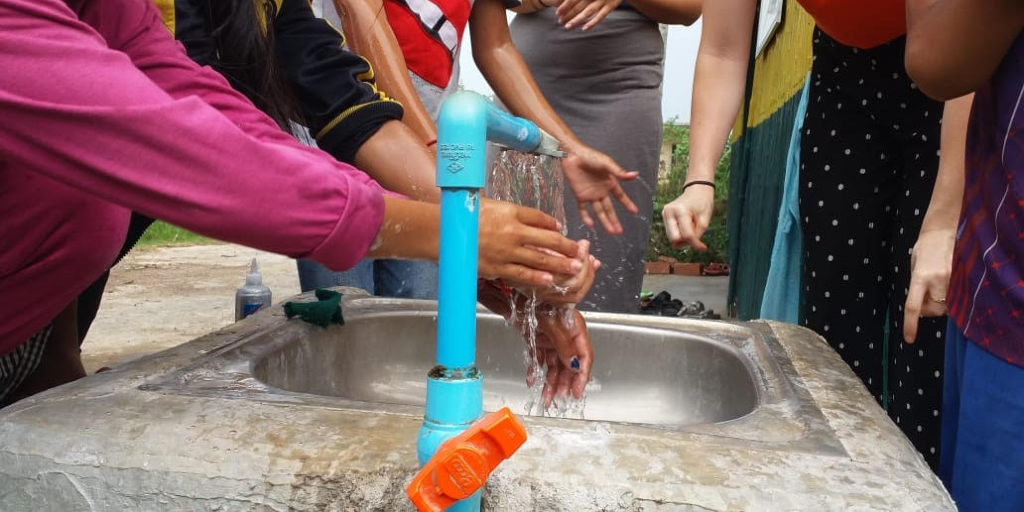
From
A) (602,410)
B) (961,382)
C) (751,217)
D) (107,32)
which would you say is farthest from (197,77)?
(751,217)

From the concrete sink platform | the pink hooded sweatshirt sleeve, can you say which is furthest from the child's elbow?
the pink hooded sweatshirt sleeve

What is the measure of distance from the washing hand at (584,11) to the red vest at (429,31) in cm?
27

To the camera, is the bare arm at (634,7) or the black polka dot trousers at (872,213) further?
the bare arm at (634,7)

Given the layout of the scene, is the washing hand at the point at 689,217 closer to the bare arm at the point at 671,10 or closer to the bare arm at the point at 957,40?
the bare arm at the point at 957,40

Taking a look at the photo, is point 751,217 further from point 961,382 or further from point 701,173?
point 961,382

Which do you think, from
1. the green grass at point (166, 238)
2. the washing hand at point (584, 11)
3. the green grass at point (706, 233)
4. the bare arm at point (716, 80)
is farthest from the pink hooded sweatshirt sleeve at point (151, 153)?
the green grass at point (166, 238)

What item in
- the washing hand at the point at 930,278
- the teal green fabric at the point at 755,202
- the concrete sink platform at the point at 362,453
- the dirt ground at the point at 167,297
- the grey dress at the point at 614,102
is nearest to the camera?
the concrete sink platform at the point at 362,453

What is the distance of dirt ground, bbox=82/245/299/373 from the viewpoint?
3.83 m

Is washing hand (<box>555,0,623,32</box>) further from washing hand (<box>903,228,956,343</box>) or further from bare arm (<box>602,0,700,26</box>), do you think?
washing hand (<box>903,228,956,343</box>)

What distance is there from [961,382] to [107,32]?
1.24 meters

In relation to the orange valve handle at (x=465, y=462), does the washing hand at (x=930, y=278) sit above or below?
above

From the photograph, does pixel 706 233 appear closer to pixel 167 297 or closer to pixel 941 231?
pixel 167 297

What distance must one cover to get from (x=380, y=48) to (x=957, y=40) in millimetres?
1073

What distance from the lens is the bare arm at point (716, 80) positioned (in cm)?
152
